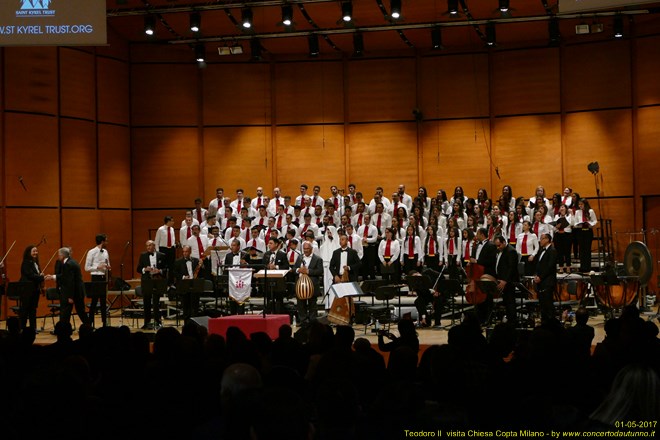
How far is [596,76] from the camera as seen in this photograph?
70.5 ft

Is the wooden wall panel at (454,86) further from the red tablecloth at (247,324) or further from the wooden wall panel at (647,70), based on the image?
the red tablecloth at (247,324)

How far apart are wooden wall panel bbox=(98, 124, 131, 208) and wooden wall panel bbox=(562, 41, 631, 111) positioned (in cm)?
1197

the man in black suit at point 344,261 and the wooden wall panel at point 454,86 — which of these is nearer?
the man in black suit at point 344,261

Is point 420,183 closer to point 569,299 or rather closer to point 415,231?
point 415,231

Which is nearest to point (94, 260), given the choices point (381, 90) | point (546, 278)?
point (546, 278)

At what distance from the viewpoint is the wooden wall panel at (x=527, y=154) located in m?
22.0

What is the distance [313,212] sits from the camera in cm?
2033

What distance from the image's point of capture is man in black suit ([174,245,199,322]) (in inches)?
636

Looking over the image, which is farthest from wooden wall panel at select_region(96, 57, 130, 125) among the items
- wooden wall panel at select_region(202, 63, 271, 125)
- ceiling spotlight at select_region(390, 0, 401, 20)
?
ceiling spotlight at select_region(390, 0, 401, 20)

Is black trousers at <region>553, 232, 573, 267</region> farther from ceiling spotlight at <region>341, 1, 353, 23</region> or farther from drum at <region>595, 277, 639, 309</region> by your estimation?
ceiling spotlight at <region>341, 1, 353, 23</region>

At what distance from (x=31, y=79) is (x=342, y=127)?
8418 millimetres

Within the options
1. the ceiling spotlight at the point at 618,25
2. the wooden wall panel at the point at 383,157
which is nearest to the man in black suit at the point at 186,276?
the wooden wall panel at the point at 383,157

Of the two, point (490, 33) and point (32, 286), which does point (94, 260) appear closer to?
point (32, 286)

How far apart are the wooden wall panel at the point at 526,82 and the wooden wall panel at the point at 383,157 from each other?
259cm
